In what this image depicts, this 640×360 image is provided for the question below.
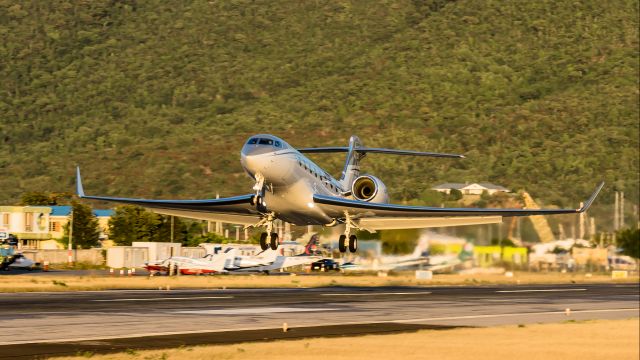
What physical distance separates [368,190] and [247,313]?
10.0 m

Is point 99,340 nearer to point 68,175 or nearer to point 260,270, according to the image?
point 260,270

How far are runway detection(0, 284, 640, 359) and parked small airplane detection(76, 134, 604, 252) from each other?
4.03m

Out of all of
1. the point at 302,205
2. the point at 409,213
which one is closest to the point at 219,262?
the point at 409,213

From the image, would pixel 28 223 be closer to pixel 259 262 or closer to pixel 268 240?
pixel 259 262

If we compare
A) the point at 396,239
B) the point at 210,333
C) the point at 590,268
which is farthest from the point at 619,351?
the point at 590,268

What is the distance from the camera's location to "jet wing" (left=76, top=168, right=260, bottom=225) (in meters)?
47.2

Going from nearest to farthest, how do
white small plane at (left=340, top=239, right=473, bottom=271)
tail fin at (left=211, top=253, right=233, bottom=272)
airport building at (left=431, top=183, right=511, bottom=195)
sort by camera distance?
tail fin at (left=211, top=253, right=233, bottom=272) → white small plane at (left=340, top=239, right=473, bottom=271) → airport building at (left=431, top=183, right=511, bottom=195)

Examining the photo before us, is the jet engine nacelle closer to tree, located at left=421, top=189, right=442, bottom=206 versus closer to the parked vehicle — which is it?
the parked vehicle

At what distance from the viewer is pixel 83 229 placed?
11438 centimetres

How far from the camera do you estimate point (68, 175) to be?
17588cm

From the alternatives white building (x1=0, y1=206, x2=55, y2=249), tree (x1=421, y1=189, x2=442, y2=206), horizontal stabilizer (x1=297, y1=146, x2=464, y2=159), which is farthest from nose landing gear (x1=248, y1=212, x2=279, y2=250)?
tree (x1=421, y1=189, x2=442, y2=206)

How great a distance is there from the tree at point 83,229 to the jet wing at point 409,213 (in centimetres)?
6525

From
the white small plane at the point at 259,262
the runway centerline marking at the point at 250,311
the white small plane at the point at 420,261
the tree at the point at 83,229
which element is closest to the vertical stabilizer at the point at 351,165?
the runway centerline marking at the point at 250,311

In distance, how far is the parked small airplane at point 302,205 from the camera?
4162cm
